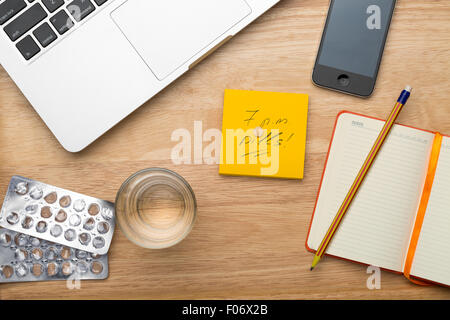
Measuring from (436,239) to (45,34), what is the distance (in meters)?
0.67

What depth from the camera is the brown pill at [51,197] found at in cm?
61

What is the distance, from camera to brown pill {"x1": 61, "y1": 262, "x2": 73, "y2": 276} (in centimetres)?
60

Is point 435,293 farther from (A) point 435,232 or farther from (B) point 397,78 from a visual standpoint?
(B) point 397,78

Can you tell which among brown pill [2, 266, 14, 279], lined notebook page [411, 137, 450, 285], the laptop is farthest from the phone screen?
brown pill [2, 266, 14, 279]

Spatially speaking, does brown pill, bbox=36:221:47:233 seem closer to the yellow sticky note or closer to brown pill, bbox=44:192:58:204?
brown pill, bbox=44:192:58:204

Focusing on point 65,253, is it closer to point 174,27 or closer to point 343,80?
point 174,27

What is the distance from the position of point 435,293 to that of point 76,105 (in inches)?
25.0

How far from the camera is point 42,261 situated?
60cm

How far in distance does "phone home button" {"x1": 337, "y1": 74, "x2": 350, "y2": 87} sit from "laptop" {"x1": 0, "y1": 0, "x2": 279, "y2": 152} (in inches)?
6.5

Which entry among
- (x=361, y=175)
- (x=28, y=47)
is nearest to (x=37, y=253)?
(x=28, y=47)

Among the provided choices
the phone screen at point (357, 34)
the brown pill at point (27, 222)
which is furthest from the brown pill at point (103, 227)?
the phone screen at point (357, 34)

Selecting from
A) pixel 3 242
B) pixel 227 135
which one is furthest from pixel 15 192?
pixel 227 135

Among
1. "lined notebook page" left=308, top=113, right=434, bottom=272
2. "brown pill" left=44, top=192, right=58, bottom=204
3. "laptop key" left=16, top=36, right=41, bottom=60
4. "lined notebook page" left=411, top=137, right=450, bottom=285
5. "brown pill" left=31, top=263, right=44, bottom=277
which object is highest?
"laptop key" left=16, top=36, right=41, bottom=60

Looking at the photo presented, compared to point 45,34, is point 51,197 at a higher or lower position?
lower
